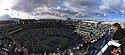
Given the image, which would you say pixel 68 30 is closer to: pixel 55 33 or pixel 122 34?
pixel 55 33

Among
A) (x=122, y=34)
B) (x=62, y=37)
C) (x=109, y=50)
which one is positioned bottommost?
(x=62, y=37)

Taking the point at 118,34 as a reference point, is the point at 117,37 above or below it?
below

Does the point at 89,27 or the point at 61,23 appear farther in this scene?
the point at 61,23

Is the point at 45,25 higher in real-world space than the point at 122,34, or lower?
lower

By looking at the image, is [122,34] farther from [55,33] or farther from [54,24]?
[54,24]

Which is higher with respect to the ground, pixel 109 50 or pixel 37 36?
pixel 109 50

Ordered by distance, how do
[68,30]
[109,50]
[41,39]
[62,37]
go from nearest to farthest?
1. [109,50]
2. [41,39]
3. [62,37]
4. [68,30]

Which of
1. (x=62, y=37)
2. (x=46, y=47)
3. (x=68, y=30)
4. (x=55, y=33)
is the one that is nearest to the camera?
(x=46, y=47)

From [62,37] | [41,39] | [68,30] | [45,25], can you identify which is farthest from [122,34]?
[45,25]

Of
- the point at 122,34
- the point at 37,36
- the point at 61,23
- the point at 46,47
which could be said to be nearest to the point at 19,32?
the point at 37,36
